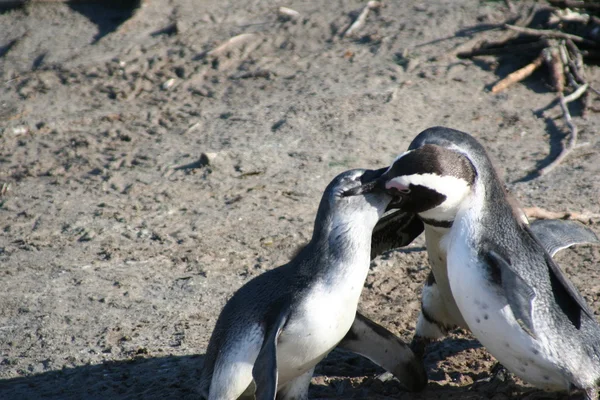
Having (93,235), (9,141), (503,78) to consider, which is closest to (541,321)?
(93,235)

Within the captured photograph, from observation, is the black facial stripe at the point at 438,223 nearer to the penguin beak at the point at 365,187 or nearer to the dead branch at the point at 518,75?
the penguin beak at the point at 365,187

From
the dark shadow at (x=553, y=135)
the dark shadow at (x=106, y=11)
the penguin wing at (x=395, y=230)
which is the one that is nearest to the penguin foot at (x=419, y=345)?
the penguin wing at (x=395, y=230)

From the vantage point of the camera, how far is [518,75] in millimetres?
Result: 6148

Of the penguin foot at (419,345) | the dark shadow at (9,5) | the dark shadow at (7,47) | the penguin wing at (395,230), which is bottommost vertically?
the dark shadow at (7,47)

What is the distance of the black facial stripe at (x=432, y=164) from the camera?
9.85 feet

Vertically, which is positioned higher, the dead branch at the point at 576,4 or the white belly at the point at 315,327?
the white belly at the point at 315,327

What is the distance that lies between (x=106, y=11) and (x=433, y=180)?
5.33 m

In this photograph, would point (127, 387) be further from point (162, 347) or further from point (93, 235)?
point (93, 235)

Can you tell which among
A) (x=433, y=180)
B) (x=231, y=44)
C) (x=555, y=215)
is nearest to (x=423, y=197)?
(x=433, y=180)

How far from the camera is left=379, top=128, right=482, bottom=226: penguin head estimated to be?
3002 millimetres

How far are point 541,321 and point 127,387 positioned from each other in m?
1.63

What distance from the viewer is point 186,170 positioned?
5.35 metres

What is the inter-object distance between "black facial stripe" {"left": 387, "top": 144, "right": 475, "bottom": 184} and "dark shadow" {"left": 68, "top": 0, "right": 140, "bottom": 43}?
192 inches

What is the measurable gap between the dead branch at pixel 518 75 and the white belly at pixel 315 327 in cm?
349
